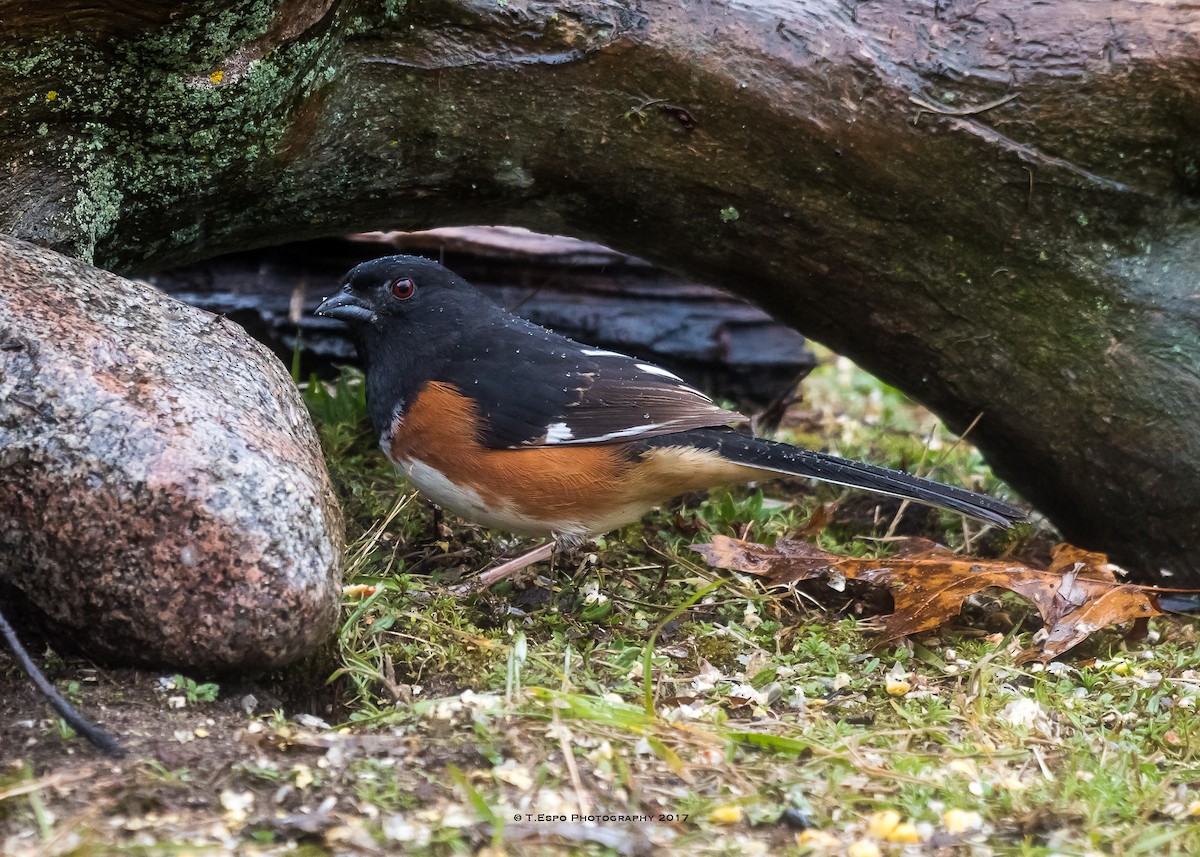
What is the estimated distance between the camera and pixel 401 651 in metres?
2.99

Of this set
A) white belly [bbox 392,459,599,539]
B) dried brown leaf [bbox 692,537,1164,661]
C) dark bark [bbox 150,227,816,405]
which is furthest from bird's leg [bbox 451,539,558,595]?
dark bark [bbox 150,227,816,405]

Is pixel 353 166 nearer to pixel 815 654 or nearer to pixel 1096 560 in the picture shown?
pixel 815 654

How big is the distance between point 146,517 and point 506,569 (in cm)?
129

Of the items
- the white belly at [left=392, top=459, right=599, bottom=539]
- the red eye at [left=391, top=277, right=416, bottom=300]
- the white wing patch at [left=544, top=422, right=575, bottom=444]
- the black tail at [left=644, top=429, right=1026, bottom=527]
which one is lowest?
the white belly at [left=392, top=459, right=599, bottom=539]

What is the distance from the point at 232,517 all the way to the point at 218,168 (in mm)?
1292

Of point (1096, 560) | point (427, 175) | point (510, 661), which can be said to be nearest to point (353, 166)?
point (427, 175)

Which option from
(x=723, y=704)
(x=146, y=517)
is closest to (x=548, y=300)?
(x=723, y=704)

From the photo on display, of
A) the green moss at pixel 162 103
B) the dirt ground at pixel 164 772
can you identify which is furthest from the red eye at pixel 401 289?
the dirt ground at pixel 164 772

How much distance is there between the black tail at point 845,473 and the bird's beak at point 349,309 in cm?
104

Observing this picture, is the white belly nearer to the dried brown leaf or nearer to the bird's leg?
the bird's leg

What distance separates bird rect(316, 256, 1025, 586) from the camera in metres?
3.43

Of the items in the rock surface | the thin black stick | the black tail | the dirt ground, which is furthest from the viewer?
the black tail

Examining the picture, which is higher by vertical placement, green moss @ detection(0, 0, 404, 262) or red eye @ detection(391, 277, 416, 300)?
green moss @ detection(0, 0, 404, 262)

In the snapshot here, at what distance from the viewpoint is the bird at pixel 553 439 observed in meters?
3.43
